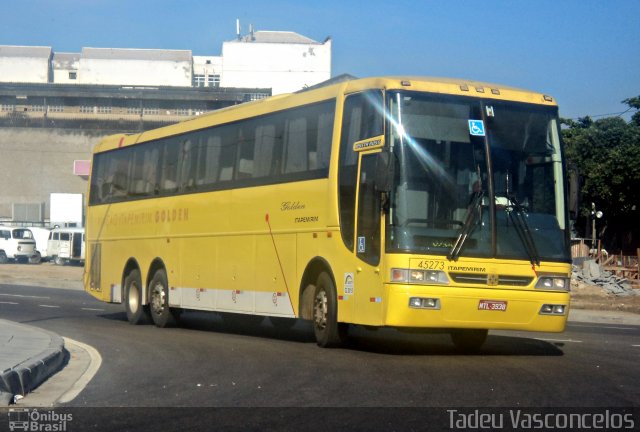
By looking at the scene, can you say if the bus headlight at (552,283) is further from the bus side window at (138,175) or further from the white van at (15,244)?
the white van at (15,244)

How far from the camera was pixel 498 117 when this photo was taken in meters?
13.7

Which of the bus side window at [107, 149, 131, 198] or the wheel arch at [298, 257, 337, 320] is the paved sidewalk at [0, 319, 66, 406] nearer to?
the wheel arch at [298, 257, 337, 320]

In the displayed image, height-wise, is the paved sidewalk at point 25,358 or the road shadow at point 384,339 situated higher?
the paved sidewalk at point 25,358

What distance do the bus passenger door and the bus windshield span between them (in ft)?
1.22

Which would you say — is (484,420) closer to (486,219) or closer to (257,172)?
(486,219)

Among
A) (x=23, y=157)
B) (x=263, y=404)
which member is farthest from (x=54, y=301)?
(x=23, y=157)

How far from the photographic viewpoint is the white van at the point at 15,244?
61.2 metres

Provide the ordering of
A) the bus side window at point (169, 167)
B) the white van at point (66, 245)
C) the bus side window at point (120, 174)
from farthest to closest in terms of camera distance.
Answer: the white van at point (66, 245) → the bus side window at point (120, 174) → the bus side window at point (169, 167)

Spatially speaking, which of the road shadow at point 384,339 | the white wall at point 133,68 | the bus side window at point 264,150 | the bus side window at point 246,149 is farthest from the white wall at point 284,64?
the bus side window at point 264,150

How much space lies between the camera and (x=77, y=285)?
4122 cm

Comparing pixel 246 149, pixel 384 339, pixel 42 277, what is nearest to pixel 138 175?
pixel 246 149

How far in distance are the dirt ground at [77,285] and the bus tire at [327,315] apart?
1829cm

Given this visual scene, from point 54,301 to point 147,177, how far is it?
10175mm

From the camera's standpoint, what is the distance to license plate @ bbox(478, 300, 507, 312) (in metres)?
13.0
